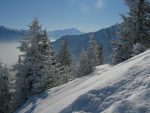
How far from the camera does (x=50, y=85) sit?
3297 centimetres

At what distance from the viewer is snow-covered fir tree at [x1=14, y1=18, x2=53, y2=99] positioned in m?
32.0

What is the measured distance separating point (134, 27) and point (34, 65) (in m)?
12.4

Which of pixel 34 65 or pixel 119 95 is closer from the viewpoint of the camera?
pixel 119 95

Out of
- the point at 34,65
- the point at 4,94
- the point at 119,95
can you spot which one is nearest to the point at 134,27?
the point at 34,65

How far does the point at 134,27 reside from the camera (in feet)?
106

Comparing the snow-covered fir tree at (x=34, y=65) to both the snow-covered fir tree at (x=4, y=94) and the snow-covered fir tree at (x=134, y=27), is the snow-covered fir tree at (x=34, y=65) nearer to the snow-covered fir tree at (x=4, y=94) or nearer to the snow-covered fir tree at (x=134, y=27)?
the snow-covered fir tree at (x=134, y=27)

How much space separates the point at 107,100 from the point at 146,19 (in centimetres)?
2172

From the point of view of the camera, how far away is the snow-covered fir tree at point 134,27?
105ft

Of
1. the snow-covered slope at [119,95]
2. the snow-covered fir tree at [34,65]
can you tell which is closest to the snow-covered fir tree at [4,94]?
the snow-covered fir tree at [34,65]

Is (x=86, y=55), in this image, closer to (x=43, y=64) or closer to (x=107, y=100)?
(x=43, y=64)

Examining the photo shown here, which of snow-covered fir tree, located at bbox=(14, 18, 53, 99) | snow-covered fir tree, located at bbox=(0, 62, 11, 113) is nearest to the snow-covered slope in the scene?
snow-covered fir tree, located at bbox=(14, 18, 53, 99)

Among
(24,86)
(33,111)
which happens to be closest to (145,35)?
(24,86)

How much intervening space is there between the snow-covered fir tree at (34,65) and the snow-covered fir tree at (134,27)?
29.1 feet

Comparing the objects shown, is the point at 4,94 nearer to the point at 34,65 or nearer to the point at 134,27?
the point at 34,65
